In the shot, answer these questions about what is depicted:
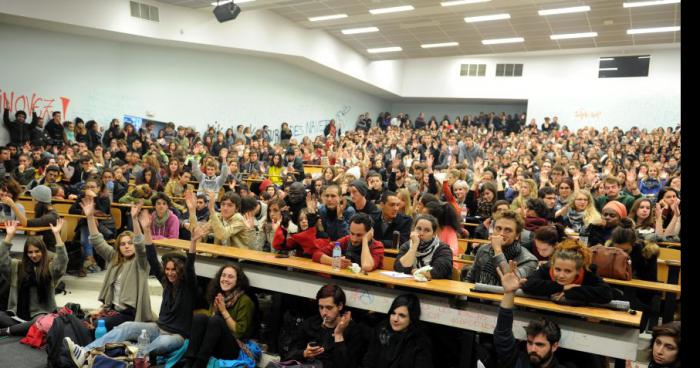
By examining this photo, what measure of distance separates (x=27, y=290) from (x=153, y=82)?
34.8ft

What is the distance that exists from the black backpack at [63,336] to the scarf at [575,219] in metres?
5.07

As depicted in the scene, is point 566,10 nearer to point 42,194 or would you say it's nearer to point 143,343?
point 42,194

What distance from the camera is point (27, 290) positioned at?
217 inches

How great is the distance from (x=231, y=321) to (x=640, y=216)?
14.5ft

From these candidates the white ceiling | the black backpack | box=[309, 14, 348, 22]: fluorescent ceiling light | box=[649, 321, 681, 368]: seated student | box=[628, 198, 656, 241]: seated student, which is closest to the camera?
box=[649, 321, 681, 368]: seated student

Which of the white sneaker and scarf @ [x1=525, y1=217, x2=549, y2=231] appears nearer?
the white sneaker

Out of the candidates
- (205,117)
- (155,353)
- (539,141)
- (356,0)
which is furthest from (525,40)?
(155,353)

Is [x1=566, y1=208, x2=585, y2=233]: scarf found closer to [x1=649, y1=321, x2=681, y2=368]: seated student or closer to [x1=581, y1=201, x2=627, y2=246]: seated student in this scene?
[x1=581, y1=201, x2=627, y2=246]: seated student

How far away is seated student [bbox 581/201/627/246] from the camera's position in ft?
17.7

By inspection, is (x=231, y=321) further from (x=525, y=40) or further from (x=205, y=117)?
(x=525, y=40)

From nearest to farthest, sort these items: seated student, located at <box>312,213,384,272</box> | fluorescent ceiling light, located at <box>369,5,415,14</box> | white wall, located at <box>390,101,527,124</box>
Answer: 1. seated student, located at <box>312,213,384,272</box>
2. fluorescent ceiling light, located at <box>369,5,415,14</box>
3. white wall, located at <box>390,101,527,124</box>

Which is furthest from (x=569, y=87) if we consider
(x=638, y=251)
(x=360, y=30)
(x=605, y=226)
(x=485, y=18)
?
(x=638, y=251)

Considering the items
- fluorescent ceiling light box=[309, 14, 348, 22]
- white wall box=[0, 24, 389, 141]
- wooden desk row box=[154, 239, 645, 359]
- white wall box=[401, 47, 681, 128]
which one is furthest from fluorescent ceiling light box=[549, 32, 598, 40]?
wooden desk row box=[154, 239, 645, 359]

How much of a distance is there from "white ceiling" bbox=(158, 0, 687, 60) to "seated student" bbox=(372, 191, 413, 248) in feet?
30.0
